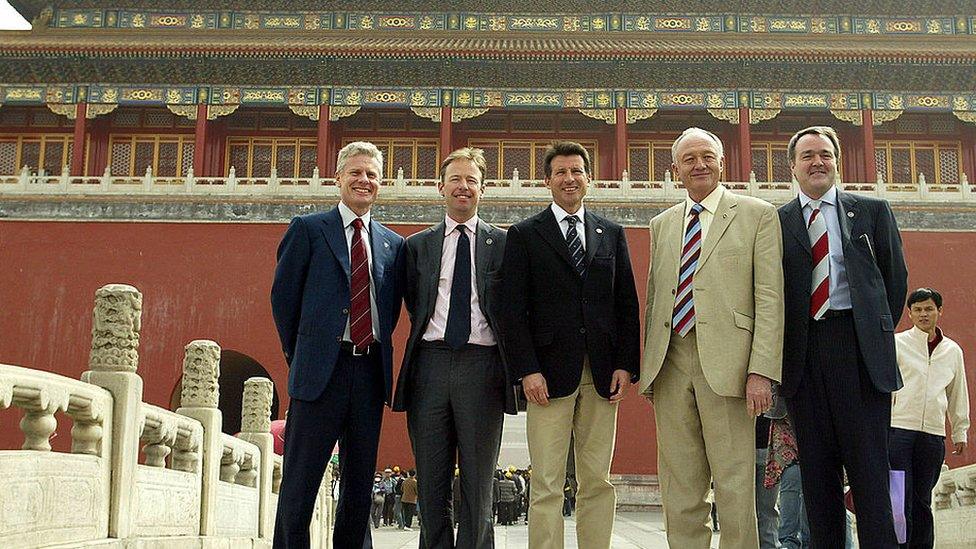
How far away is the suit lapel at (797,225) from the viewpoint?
3.85 m

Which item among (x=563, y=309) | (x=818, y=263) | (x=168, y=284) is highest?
(x=168, y=284)

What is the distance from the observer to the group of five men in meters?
3.68

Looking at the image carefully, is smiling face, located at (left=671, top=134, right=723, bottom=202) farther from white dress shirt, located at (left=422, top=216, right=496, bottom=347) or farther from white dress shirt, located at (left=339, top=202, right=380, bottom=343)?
white dress shirt, located at (left=339, top=202, right=380, bottom=343)

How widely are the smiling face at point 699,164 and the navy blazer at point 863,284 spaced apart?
1.15 feet

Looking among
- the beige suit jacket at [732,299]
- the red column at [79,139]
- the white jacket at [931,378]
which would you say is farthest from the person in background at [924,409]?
the red column at [79,139]

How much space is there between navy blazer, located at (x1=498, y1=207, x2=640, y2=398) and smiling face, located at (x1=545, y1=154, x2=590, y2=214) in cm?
8

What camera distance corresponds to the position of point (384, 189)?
1662 centimetres

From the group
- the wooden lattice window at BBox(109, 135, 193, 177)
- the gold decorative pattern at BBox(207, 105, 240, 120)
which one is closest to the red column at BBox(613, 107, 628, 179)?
the gold decorative pattern at BBox(207, 105, 240, 120)

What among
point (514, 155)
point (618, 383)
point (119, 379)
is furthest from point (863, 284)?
point (514, 155)

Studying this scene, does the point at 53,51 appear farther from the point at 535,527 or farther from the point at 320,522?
the point at 535,527

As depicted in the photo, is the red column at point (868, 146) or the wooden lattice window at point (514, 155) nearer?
the red column at point (868, 146)

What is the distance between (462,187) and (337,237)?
57cm

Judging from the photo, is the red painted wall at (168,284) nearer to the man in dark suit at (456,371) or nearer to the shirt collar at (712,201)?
the man in dark suit at (456,371)

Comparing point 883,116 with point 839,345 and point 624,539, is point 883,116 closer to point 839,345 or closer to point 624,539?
point 624,539
